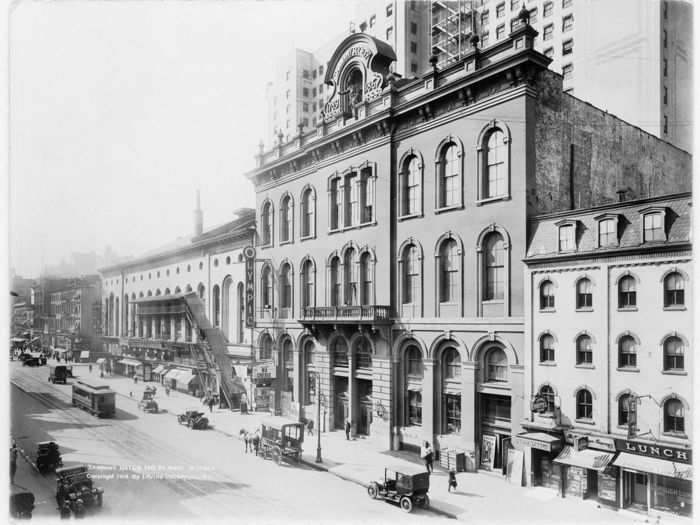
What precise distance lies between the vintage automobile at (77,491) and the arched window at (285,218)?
18.6 metres

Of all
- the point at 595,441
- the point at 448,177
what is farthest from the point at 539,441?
the point at 448,177

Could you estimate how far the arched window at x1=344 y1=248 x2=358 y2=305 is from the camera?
96.2 ft

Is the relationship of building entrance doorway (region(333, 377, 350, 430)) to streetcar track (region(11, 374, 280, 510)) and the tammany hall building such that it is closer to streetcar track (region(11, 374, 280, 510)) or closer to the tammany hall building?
the tammany hall building

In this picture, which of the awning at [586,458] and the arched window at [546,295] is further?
the arched window at [546,295]

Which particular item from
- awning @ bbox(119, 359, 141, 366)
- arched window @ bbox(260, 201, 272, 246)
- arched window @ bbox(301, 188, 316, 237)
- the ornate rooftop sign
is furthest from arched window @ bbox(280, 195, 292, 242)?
awning @ bbox(119, 359, 141, 366)

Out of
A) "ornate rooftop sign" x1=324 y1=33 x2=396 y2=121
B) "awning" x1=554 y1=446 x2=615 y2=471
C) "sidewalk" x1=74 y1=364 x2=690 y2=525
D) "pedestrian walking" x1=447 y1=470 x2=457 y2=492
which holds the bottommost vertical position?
"sidewalk" x1=74 y1=364 x2=690 y2=525

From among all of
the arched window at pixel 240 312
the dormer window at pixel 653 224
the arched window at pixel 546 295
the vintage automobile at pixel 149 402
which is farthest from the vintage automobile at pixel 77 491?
the dormer window at pixel 653 224

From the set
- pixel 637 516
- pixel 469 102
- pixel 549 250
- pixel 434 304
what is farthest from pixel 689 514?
pixel 469 102

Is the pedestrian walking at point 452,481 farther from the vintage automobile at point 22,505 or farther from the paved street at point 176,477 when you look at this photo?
the vintage automobile at point 22,505

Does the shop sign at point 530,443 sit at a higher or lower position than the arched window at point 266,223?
lower

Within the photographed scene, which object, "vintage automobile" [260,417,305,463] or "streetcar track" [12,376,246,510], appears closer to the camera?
"streetcar track" [12,376,246,510]

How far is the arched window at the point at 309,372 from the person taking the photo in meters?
32.1

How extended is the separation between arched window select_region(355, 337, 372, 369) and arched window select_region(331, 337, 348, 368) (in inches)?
37.7

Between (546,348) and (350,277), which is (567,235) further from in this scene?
(350,277)
